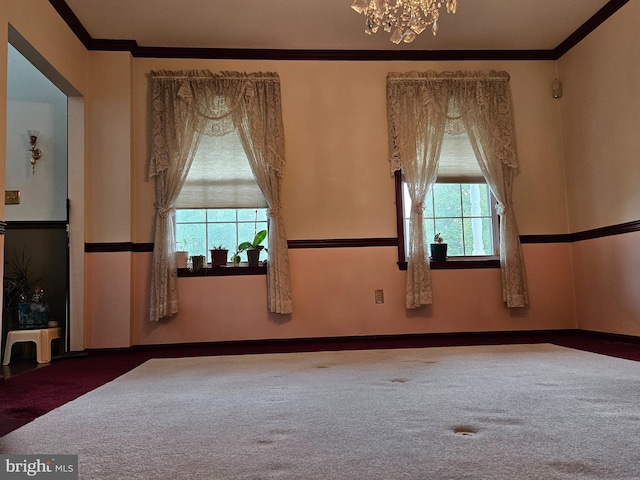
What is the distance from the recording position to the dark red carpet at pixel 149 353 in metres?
2.26

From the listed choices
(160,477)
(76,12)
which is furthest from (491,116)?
(160,477)

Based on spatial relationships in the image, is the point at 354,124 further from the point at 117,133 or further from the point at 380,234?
the point at 117,133

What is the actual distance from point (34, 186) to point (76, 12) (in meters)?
1.43

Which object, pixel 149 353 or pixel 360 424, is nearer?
pixel 360 424

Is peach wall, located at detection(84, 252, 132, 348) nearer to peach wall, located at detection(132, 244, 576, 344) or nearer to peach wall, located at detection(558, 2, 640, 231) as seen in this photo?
peach wall, located at detection(132, 244, 576, 344)

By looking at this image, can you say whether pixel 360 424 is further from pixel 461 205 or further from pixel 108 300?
pixel 461 205

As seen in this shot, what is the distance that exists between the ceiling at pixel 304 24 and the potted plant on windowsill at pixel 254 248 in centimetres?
164

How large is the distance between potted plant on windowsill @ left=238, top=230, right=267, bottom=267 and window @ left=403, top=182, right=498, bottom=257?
1.46 meters

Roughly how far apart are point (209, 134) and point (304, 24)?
1.18 m

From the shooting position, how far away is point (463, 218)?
4.71 meters

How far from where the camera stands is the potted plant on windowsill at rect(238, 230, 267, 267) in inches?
173

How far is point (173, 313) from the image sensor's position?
4.24 meters

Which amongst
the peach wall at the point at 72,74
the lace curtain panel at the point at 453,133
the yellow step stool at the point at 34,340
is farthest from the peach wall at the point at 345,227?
the yellow step stool at the point at 34,340

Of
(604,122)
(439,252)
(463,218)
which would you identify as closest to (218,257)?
(439,252)
